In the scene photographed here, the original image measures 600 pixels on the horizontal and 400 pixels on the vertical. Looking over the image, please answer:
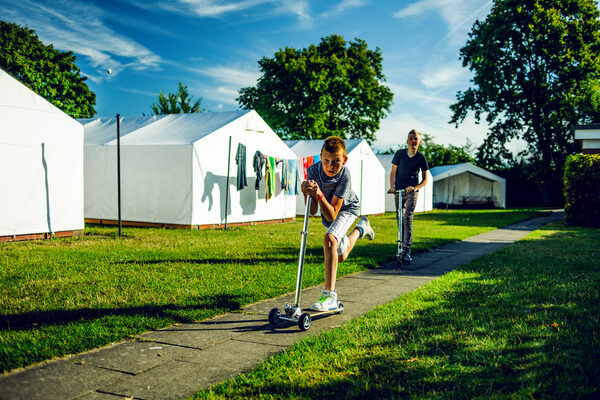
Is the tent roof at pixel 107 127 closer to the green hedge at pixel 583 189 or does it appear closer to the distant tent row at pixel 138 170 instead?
the distant tent row at pixel 138 170

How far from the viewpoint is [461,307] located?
4.07 meters

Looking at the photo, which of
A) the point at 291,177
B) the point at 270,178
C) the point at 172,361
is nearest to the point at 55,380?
the point at 172,361

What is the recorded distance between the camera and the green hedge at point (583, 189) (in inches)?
527

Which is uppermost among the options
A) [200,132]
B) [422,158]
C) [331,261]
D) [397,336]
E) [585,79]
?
[585,79]

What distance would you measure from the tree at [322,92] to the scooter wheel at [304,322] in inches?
1224

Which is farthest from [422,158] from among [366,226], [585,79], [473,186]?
[473,186]

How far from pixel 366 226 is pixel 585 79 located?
1187 inches

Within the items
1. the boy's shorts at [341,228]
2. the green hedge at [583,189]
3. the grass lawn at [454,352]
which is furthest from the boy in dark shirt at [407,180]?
the green hedge at [583,189]

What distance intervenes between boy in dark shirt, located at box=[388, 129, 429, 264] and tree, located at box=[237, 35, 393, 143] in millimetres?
27474

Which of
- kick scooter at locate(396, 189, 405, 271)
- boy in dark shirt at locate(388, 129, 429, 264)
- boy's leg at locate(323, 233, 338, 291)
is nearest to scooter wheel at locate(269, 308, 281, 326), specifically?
boy's leg at locate(323, 233, 338, 291)

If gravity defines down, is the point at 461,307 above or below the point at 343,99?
below

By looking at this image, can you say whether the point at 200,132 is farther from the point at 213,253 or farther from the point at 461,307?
the point at 461,307

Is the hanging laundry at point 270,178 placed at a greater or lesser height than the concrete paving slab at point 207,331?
greater

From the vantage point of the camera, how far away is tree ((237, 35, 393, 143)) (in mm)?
34094
